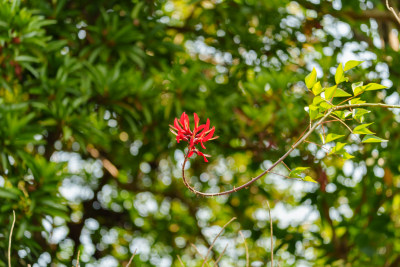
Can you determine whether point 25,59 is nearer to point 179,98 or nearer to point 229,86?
point 179,98

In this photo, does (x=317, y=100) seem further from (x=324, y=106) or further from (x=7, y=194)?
(x=7, y=194)

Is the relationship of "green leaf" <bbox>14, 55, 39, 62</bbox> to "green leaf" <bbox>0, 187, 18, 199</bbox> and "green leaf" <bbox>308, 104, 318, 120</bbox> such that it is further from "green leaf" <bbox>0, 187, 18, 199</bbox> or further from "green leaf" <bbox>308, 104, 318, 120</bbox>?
"green leaf" <bbox>308, 104, 318, 120</bbox>

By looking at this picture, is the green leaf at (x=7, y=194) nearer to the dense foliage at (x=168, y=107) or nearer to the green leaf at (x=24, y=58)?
the dense foliage at (x=168, y=107)

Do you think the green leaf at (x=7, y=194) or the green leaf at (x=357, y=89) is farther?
the green leaf at (x=7, y=194)

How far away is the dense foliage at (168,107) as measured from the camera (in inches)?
76.9

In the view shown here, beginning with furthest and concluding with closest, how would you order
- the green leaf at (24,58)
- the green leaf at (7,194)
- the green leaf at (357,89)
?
the green leaf at (24,58) → the green leaf at (7,194) → the green leaf at (357,89)

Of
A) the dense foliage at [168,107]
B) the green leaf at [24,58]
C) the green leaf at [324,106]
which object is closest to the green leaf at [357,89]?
the green leaf at [324,106]

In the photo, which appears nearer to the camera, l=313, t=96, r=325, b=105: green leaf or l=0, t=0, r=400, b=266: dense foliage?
l=313, t=96, r=325, b=105: green leaf

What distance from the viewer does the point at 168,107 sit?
7.63 feet

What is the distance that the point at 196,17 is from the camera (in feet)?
10.1

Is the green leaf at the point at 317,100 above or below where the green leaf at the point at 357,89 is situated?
below

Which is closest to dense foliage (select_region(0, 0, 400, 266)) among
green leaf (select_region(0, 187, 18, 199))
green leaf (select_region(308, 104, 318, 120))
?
green leaf (select_region(0, 187, 18, 199))

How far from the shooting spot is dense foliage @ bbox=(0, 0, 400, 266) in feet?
6.41

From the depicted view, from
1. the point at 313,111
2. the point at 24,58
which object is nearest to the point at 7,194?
the point at 24,58
